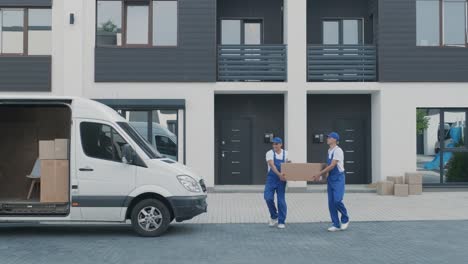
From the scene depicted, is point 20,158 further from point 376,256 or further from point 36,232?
point 376,256

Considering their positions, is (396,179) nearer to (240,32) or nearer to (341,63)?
(341,63)

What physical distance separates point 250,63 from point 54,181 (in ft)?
30.7

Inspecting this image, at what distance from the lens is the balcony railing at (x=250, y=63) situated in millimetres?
18734

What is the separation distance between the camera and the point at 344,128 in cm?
2008

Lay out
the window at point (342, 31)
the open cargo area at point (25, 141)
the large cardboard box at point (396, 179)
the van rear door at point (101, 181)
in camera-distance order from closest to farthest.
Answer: the van rear door at point (101, 181), the open cargo area at point (25, 141), the large cardboard box at point (396, 179), the window at point (342, 31)

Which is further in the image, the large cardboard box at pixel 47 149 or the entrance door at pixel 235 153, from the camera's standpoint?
the entrance door at pixel 235 153

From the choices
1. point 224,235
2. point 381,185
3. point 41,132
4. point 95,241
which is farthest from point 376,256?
point 381,185

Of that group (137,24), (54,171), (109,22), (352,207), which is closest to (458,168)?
(352,207)

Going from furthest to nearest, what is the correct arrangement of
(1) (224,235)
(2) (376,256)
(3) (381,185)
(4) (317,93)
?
(4) (317,93), (3) (381,185), (1) (224,235), (2) (376,256)

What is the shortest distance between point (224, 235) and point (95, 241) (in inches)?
91.9

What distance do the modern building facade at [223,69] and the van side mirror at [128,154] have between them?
781 cm

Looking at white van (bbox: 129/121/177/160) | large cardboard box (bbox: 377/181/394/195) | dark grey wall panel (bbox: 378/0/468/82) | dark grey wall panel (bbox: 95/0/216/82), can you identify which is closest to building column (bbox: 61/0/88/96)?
dark grey wall panel (bbox: 95/0/216/82)

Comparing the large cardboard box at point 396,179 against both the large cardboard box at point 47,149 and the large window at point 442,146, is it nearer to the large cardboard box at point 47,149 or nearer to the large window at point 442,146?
the large window at point 442,146

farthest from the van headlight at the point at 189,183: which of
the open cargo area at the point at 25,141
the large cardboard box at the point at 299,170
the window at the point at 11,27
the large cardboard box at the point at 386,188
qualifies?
the window at the point at 11,27
